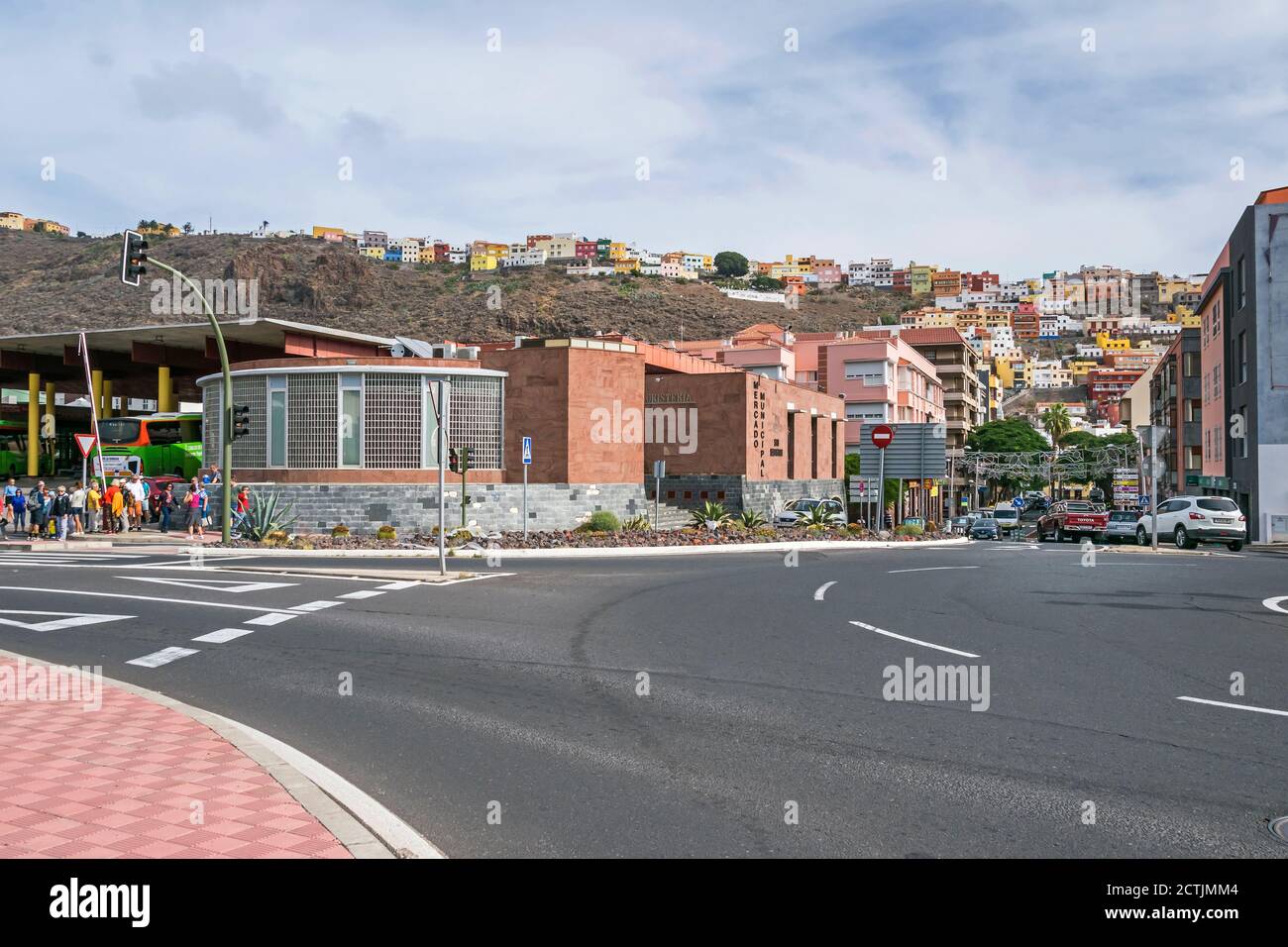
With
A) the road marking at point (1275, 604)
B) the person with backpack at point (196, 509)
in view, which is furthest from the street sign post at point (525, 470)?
the road marking at point (1275, 604)

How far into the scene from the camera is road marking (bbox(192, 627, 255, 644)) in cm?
1220

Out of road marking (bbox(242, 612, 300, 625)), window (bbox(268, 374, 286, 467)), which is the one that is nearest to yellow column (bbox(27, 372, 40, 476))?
window (bbox(268, 374, 286, 467))

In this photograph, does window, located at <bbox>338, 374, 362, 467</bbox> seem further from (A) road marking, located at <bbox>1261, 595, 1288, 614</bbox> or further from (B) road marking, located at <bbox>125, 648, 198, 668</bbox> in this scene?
(A) road marking, located at <bbox>1261, 595, 1288, 614</bbox>

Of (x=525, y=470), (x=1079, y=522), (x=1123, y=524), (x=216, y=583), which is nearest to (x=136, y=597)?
(x=216, y=583)

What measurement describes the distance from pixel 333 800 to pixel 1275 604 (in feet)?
48.2

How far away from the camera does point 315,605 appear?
49.8 ft

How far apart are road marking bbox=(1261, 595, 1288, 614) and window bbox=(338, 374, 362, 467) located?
24.9m

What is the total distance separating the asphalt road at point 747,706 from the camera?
18.4 feet

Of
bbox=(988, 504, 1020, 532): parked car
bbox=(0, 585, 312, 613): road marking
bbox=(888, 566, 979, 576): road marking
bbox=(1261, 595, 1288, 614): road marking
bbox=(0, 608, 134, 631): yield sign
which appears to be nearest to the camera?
bbox=(0, 608, 134, 631): yield sign

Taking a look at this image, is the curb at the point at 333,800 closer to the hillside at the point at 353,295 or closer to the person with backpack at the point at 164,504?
the person with backpack at the point at 164,504

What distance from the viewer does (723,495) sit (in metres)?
43.2

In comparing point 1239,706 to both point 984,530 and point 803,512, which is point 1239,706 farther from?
point 984,530
